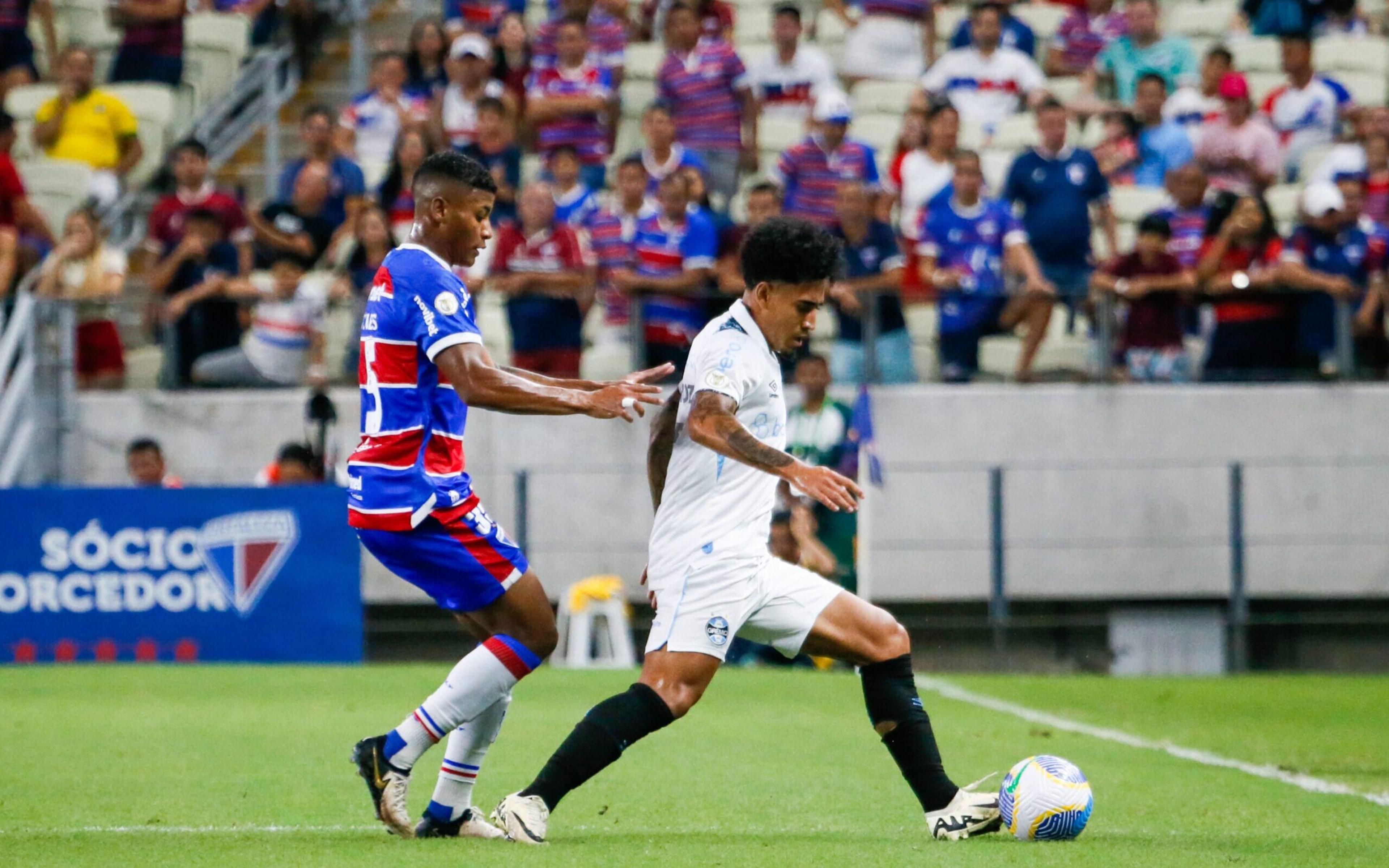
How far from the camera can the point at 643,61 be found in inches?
698

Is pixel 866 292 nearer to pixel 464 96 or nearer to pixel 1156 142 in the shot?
pixel 1156 142

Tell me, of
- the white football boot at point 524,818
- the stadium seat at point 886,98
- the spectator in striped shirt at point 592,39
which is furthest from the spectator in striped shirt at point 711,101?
the white football boot at point 524,818

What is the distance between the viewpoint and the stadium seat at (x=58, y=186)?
16.4 metres

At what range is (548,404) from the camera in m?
5.74

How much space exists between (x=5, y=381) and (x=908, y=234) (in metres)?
7.34

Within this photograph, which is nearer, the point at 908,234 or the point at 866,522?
the point at 866,522

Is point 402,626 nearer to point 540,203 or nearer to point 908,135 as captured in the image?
point 540,203

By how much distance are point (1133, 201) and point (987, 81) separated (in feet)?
5.98

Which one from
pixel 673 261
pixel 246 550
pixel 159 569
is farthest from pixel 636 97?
pixel 159 569

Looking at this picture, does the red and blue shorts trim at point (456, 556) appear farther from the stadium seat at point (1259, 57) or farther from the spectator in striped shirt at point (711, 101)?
the stadium seat at point (1259, 57)

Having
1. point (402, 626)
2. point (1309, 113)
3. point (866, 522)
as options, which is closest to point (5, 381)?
point (402, 626)

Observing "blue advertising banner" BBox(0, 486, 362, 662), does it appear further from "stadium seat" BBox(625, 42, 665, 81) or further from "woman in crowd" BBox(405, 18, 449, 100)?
"stadium seat" BBox(625, 42, 665, 81)

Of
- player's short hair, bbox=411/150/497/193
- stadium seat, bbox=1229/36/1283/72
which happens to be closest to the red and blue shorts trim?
player's short hair, bbox=411/150/497/193

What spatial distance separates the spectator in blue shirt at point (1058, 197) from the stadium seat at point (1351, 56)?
3.98 metres
